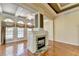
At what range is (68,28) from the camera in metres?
5.87

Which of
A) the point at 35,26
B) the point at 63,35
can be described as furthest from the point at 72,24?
the point at 35,26

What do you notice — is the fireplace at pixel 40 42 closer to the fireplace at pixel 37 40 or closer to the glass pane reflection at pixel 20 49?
the fireplace at pixel 37 40

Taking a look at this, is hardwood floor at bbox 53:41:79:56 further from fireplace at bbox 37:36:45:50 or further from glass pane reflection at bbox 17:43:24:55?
glass pane reflection at bbox 17:43:24:55

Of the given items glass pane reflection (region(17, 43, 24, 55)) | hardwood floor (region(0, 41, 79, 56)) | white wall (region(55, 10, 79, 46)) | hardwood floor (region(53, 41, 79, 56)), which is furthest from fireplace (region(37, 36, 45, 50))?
white wall (region(55, 10, 79, 46))

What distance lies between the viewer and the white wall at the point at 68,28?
5.54 metres

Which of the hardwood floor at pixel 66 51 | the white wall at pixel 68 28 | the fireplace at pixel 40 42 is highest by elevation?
the white wall at pixel 68 28

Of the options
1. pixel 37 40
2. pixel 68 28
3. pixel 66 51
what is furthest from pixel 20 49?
pixel 68 28

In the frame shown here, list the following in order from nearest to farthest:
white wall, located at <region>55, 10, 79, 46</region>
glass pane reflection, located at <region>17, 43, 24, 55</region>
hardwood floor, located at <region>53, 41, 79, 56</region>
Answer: hardwood floor, located at <region>53, 41, 79, 56</region>, glass pane reflection, located at <region>17, 43, 24, 55</region>, white wall, located at <region>55, 10, 79, 46</region>

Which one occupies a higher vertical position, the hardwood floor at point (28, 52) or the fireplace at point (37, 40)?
the fireplace at point (37, 40)

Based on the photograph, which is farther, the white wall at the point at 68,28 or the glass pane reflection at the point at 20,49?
the white wall at the point at 68,28

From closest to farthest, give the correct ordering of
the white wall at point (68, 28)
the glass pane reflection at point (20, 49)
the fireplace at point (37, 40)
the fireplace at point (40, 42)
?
the glass pane reflection at point (20, 49) → the fireplace at point (37, 40) → the fireplace at point (40, 42) → the white wall at point (68, 28)

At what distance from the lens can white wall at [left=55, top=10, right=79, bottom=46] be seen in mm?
5535

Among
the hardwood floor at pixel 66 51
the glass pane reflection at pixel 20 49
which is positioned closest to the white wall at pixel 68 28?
the hardwood floor at pixel 66 51

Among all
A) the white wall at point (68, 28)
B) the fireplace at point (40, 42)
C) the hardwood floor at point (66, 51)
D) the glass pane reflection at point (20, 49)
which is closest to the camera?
the hardwood floor at point (66, 51)
